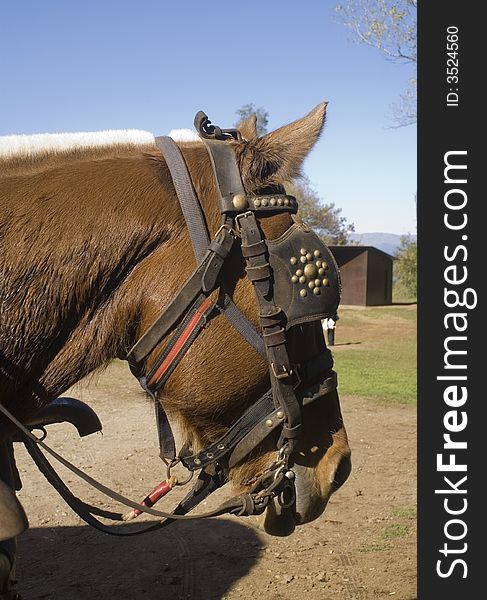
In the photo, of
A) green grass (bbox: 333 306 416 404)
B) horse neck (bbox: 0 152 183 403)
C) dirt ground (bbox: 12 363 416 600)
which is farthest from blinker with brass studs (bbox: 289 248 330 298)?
green grass (bbox: 333 306 416 404)

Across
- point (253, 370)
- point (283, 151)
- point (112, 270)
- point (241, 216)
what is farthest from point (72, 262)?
point (283, 151)

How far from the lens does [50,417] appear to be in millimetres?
3359

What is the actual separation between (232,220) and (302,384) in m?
0.60

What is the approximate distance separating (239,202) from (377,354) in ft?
51.0

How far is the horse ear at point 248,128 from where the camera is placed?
7.32ft

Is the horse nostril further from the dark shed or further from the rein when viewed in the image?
the dark shed

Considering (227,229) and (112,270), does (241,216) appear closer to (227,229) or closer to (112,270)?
(227,229)

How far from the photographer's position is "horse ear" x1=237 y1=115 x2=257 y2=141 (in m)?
2.23

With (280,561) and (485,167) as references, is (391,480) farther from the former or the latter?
(485,167)

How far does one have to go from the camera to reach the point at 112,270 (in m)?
2.00

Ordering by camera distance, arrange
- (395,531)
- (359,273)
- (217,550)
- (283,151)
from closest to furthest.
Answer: (283,151), (217,550), (395,531), (359,273)

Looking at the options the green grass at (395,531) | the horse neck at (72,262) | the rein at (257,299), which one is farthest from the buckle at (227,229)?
the green grass at (395,531)

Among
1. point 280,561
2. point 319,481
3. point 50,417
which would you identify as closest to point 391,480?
point 280,561

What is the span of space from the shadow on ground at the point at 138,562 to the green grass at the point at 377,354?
18.7 feet
